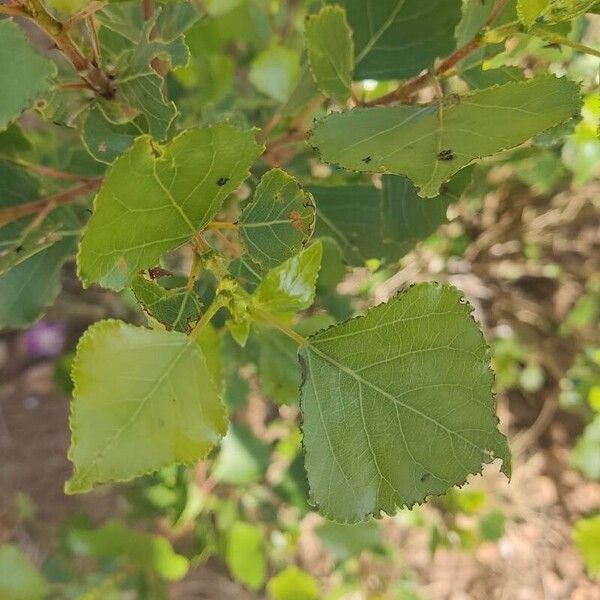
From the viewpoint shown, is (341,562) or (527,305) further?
(527,305)

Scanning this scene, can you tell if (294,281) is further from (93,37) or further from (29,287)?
(29,287)

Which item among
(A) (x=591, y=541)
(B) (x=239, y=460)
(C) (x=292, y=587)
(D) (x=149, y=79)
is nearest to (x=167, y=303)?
(D) (x=149, y=79)

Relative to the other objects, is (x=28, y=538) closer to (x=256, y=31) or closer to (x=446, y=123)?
(x=256, y=31)

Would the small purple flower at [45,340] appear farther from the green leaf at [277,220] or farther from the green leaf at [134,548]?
the green leaf at [277,220]

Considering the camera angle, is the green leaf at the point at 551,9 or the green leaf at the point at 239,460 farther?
the green leaf at the point at 239,460

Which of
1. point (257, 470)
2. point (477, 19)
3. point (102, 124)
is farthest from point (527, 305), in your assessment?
point (102, 124)

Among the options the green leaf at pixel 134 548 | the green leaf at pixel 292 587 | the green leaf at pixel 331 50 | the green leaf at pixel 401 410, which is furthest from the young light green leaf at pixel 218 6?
the green leaf at pixel 292 587
